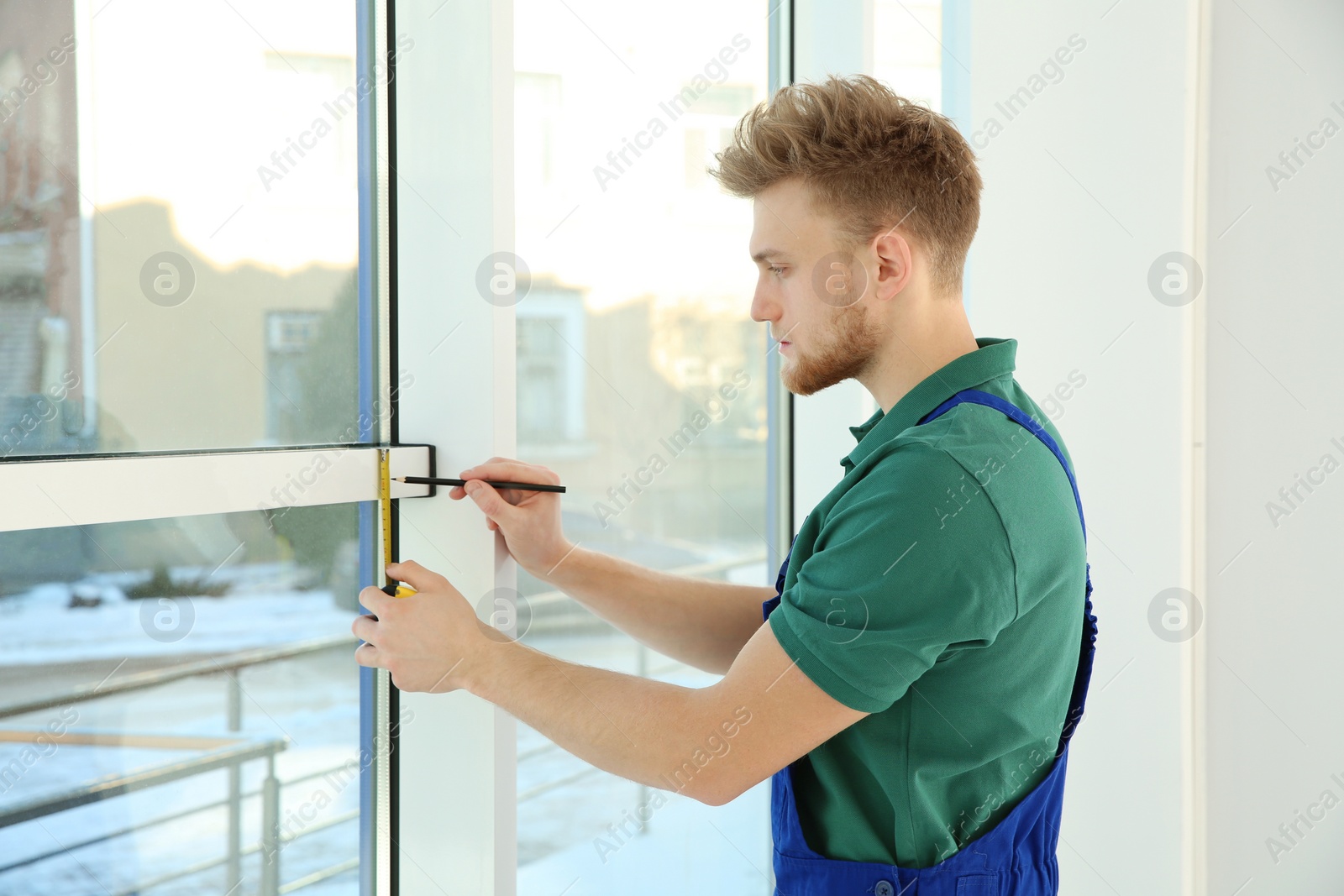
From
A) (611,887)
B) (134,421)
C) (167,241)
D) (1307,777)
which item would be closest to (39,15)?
(167,241)

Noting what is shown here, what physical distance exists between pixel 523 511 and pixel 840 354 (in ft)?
1.34

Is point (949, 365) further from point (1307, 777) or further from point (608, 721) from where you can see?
point (1307, 777)

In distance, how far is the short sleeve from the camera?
87 cm

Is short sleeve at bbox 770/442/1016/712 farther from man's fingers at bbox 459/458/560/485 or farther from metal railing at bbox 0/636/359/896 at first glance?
metal railing at bbox 0/636/359/896

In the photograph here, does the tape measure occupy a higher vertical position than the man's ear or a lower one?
lower

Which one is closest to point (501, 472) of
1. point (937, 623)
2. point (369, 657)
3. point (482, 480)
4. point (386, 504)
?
point (482, 480)

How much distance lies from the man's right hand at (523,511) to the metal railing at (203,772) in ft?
0.75

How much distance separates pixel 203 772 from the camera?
1.02 meters

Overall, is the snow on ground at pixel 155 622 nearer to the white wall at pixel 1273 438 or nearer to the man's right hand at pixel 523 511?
the man's right hand at pixel 523 511

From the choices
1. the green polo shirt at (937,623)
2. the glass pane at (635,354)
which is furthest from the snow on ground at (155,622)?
the green polo shirt at (937,623)

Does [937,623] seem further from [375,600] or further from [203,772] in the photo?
[203,772]

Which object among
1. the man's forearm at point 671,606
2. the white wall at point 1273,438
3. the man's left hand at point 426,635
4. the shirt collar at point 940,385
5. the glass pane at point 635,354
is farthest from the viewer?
the white wall at point 1273,438

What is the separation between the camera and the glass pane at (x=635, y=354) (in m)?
1.45

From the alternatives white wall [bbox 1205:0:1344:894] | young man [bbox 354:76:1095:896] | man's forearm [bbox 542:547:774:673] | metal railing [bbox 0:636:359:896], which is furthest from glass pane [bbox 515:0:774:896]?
white wall [bbox 1205:0:1344:894]
